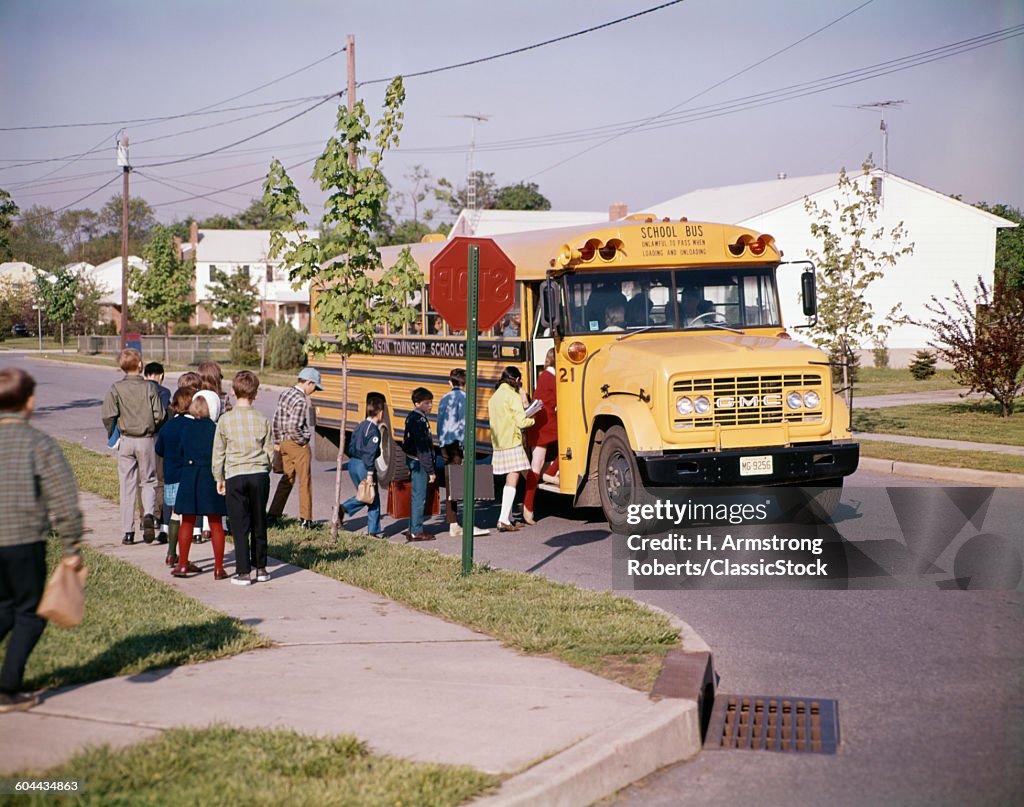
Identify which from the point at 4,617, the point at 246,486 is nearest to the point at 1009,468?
the point at 246,486

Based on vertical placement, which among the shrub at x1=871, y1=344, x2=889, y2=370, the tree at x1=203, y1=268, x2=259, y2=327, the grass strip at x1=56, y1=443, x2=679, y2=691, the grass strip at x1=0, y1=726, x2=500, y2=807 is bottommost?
the grass strip at x1=56, y1=443, x2=679, y2=691

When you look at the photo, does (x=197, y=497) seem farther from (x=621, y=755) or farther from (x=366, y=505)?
(x=621, y=755)

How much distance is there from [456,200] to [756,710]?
3104 inches

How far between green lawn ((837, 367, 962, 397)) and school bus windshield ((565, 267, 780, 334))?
16493mm

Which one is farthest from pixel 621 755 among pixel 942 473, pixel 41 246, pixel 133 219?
pixel 133 219

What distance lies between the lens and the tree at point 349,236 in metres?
11.3

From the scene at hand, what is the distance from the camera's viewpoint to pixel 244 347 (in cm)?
5122

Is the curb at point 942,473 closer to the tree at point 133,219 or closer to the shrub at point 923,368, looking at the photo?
the shrub at point 923,368

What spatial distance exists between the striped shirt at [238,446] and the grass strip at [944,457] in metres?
10.3

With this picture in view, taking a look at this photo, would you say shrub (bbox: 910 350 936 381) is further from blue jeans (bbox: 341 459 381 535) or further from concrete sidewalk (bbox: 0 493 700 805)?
concrete sidewalk (bbox: 0 493 700 805)

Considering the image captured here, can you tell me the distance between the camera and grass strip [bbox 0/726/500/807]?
4.73 metres

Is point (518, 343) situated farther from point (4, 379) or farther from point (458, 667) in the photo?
point (4, 379)

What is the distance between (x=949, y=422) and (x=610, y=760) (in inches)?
769

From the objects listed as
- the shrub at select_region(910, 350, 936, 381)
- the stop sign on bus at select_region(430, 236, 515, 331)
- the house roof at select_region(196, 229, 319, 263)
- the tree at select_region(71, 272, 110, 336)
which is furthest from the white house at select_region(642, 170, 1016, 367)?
the house roof at select_region(196, 229, 319, 263)
